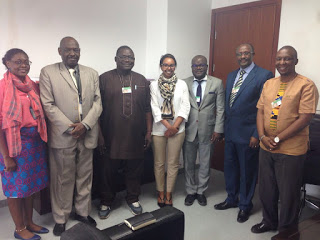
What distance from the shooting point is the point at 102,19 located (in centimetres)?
335

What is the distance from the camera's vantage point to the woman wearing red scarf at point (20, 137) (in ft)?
6.75

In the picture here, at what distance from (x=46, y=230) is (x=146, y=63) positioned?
239 centimetres

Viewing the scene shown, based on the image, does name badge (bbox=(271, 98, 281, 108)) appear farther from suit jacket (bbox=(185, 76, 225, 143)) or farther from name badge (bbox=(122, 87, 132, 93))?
name badge (bbox=(122, 87, 132, 93))

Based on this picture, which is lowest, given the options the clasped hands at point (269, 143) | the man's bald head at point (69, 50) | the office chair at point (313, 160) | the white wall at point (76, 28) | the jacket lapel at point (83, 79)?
the office chair at point (313, 160)

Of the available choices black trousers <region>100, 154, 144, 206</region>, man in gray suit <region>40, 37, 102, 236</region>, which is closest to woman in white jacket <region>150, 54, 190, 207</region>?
black trousers <region>100, 154, 144, 206</region>

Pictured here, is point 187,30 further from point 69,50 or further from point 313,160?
point 313,160

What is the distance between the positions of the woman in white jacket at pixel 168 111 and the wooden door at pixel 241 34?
49.3 inches

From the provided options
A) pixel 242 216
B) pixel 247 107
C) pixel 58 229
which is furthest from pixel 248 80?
pixel 58 229

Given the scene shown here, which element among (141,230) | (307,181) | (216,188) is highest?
(141,230)

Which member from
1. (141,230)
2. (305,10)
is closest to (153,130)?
(141,230)

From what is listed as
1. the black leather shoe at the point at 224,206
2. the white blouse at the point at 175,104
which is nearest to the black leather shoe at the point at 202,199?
the black leather shoe at the point at 224,206

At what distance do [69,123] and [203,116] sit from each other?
1314 mm

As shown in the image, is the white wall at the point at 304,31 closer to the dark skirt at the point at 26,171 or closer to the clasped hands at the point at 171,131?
the clasped hands at the point at 171,131

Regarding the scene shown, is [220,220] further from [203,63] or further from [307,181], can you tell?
[203,63]
